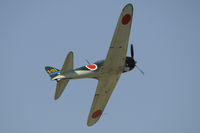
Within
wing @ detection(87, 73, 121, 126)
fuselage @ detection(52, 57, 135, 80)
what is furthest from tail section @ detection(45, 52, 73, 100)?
wing @ detection(87, 73, 121, 126)

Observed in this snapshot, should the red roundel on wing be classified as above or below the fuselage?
below

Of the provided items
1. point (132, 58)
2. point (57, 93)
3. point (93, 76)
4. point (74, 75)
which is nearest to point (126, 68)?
point (132, 58)

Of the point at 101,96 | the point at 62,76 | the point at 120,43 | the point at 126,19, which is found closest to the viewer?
the point at 126,19

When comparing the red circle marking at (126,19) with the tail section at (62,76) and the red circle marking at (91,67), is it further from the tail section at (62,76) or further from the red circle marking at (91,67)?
the tail section at (62,76)

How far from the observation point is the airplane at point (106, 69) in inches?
615

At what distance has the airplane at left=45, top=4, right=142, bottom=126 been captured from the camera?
51.2 feet

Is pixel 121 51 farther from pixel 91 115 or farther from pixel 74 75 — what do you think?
pixel 91 115

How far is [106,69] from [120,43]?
1.86 meters

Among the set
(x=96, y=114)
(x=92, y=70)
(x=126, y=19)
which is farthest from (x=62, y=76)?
(x=126, y=19)

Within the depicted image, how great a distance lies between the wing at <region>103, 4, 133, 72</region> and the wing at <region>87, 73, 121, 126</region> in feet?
3.42

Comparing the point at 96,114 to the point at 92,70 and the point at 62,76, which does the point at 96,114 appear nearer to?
the point at 92,70

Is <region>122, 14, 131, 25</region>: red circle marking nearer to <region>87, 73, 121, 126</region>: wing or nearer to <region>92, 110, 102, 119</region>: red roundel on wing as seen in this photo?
<region>87, 73, 121, 126</region>: wing

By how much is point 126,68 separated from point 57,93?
14.1 feet

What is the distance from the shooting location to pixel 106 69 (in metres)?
16.9
